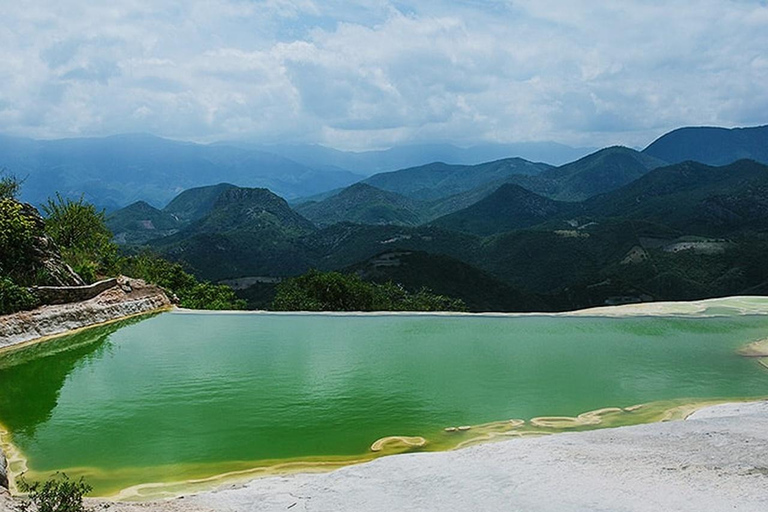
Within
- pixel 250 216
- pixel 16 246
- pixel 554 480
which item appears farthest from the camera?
pixel 250 216

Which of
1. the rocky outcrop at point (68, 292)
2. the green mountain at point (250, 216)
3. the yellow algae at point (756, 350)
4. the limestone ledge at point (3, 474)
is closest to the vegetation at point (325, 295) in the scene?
the rocky outcrop at point (68, 292)

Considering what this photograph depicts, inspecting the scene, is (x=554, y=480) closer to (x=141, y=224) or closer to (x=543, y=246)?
(x=543, y=246)

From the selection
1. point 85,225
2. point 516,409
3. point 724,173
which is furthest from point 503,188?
point 516,409

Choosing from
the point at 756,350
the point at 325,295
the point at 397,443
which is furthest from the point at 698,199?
the point at 397,443

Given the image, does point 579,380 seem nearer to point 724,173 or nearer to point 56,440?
point 56,440

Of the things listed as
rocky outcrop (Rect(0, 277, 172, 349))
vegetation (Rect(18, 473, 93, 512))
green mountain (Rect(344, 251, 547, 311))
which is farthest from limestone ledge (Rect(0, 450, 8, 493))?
green mountain (Rect(344, 251, 547, 311))
